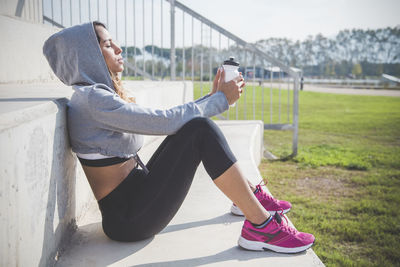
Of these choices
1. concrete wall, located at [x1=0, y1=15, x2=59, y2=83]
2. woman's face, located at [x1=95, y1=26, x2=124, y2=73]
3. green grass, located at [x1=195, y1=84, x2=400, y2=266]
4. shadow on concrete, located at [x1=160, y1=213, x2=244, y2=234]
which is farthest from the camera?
concrete wall, located at [x1=0, y1=15, x2=59, y2=83]

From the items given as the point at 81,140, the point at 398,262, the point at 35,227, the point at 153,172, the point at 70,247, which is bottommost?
the point at 398,262

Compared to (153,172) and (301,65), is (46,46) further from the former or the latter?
(301,65)

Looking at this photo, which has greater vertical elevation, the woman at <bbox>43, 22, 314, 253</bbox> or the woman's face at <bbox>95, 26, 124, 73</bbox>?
the woman's face at <bbox>95, 26, 124, 73</bbox>

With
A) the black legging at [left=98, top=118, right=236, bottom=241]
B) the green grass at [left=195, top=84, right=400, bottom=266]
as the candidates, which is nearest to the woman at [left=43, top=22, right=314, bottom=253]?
the black legging at [left=98, top=118, right=236, bottom=241]

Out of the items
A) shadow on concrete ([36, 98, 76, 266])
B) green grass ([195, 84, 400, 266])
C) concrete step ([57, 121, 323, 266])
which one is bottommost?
green grass ([195, 84, 400, 266])

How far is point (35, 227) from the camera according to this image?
142 cm

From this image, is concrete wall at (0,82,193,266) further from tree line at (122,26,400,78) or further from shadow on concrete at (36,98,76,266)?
tree line at (122,26,400,78)

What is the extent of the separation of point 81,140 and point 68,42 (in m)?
0.49

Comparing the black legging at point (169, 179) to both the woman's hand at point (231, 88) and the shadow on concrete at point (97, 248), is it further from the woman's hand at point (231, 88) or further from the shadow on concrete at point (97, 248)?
the woman's hand at point (231, 88)

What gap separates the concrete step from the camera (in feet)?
5.84

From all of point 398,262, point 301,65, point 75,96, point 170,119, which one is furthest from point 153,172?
point 301,65

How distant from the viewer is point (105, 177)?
6.26ft

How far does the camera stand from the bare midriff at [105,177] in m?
1.90

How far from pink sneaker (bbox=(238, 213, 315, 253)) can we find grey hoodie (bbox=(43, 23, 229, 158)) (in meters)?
0.66
